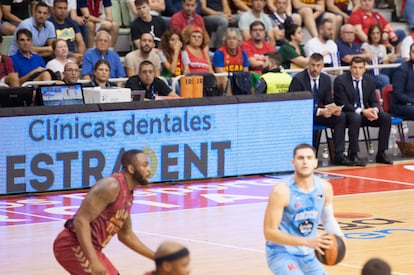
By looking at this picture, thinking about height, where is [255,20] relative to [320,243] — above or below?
above

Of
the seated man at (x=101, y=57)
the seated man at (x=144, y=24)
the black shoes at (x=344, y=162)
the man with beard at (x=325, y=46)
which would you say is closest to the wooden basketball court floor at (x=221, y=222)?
the black shoes at (x=344, y=162)

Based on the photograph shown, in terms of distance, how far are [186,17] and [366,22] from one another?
4.31 meters

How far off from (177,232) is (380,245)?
246 cm

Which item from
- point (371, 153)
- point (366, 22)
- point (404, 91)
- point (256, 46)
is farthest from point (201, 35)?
point (366, 22)

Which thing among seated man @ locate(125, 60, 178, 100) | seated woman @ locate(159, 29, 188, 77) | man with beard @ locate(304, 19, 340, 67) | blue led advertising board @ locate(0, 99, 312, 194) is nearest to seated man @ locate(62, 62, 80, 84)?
blue led advertising board @ locate(0, 99, 312, 194)

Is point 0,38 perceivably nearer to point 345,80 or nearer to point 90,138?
point 90,138

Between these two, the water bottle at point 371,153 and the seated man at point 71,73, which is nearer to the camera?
the seated man at point 71,73

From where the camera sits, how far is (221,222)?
1450cm

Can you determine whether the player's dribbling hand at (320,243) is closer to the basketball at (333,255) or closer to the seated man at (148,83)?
the basketball at (333,255)

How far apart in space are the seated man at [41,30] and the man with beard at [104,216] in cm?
981

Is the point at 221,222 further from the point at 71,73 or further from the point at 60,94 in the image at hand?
the point at 71,73

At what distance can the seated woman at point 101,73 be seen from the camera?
17.3 m

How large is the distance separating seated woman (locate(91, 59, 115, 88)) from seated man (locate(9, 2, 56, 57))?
157cm

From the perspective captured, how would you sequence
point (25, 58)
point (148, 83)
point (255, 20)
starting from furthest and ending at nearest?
point (255, 20)
point (25, 58)
point (148, 83)
